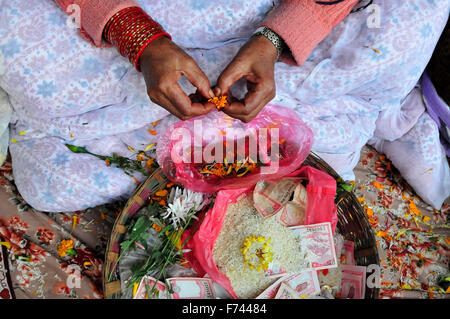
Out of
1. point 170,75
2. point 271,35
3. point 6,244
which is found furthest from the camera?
point 6,244

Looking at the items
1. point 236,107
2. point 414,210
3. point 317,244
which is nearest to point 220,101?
point 236,107

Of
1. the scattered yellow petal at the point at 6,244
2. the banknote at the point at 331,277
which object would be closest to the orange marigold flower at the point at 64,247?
the scattered yellow petal at the point at 6,244

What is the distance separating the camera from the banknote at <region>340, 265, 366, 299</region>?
1210 mm

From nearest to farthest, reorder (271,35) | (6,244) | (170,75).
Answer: (170,75) → (271,35) → (6,244)

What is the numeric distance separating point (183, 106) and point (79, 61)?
0.40 m

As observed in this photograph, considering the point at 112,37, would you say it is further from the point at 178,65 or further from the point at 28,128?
the point at 28,128

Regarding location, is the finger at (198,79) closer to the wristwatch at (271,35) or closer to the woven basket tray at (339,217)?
the wristwatch at (271,35)

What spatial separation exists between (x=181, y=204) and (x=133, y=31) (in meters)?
0.57

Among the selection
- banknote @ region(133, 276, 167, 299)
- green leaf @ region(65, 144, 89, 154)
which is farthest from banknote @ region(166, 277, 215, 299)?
green leaf @ region(65, 144, 89, 154)

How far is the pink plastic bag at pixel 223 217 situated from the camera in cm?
118

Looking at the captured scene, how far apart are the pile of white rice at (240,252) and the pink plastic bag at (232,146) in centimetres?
13

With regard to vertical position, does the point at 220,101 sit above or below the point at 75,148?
above

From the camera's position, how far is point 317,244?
124 cm

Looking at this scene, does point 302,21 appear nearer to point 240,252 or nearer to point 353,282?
point 240,252
